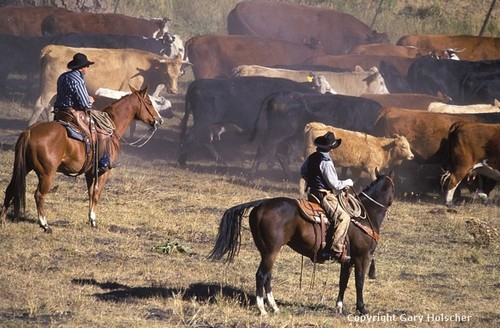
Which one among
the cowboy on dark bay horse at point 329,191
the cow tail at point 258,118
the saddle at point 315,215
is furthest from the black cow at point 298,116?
the saddle at point 315,215

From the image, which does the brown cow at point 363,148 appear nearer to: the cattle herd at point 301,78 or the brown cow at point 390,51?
the cattle herd at point 301,78

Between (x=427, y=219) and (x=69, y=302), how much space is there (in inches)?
311

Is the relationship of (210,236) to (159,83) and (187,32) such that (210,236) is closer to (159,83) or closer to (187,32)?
(159,83)

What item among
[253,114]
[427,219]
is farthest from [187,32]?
[427,219]

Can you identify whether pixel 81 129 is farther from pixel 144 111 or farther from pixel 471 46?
pixel 471 46

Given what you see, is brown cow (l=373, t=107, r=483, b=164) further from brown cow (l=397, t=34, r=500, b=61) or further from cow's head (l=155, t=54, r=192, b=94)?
brown cow (l=397, t=34, r=500, b=61)

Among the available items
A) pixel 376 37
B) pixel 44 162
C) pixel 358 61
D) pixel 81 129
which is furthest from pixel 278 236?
pixel 376 37

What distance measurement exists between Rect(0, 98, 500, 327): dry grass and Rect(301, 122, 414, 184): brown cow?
0.93 meters

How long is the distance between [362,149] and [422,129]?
1865mm

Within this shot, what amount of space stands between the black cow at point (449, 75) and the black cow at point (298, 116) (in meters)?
6.42

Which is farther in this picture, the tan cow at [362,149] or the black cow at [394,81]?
the black cow at [394,81]

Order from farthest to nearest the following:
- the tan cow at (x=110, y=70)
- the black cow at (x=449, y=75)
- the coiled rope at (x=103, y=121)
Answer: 1. the black cow at (x=449, y=75)
2. the tan cow at (x=110, y=70)
3. the coiled rope at (x=103, y=121)

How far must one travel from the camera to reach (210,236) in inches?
538

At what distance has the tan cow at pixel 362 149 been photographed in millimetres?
17672
